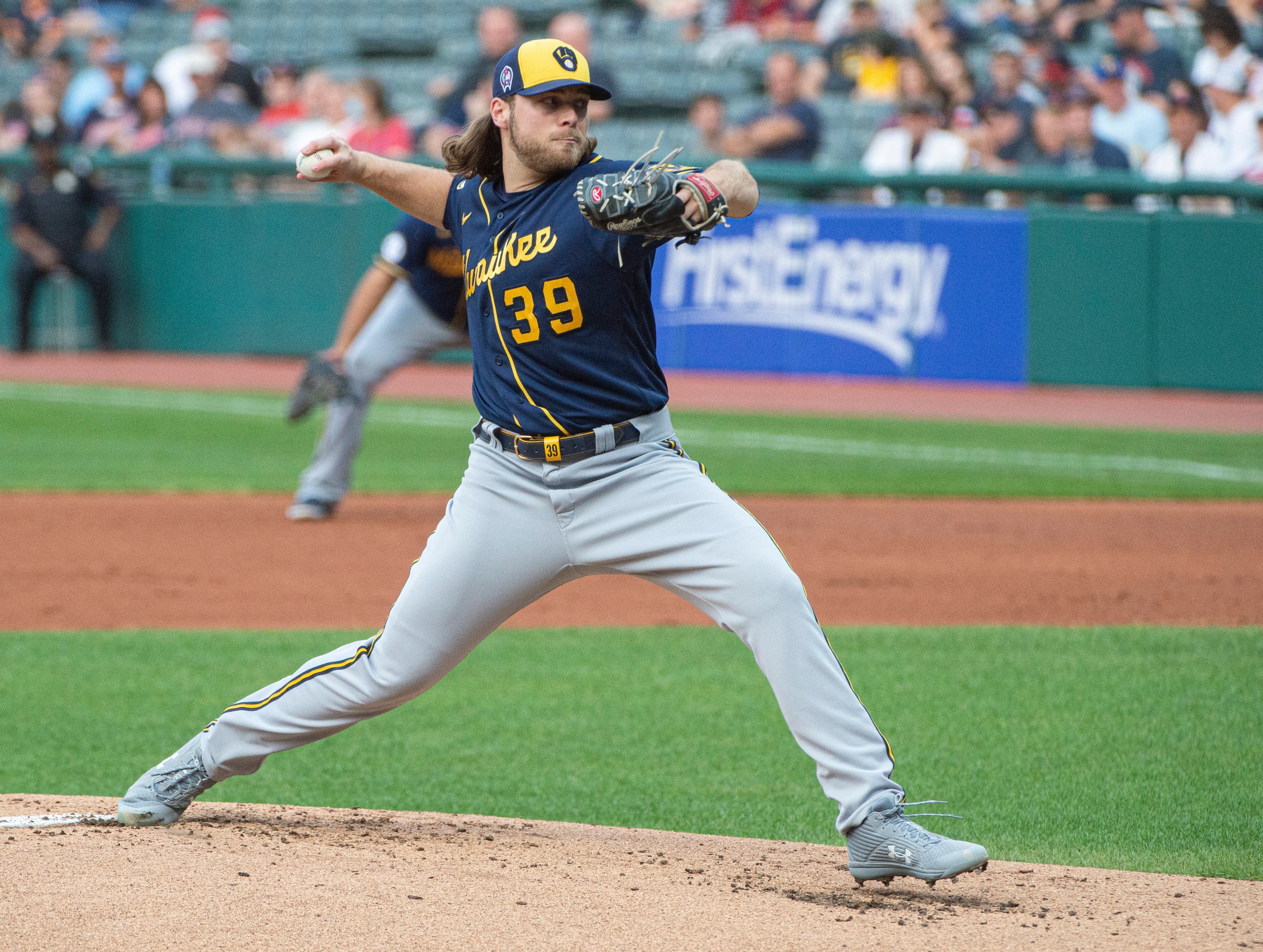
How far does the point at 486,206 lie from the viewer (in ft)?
12.4

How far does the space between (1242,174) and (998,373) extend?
8.01 feet

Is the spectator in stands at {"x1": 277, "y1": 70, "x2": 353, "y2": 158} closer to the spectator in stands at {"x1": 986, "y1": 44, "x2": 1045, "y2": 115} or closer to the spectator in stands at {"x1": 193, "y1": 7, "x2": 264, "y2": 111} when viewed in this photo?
the spectator in stands at {"x1": 193, "y1": 7, "x2": 264, "y2": 111}

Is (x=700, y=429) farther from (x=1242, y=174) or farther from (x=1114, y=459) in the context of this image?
(x=1242, y=174)

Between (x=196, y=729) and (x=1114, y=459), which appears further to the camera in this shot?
(x=1114, y=459)

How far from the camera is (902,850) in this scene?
337cm

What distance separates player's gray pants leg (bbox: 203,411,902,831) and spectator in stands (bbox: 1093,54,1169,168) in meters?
10.9

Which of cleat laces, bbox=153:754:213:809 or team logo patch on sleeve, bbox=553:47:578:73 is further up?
team logo patch on sleeve, bbox=553:47:578:73

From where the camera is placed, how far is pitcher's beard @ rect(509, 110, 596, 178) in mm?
3641

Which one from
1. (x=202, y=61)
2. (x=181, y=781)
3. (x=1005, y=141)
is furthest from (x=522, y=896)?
(x=202, y=61)

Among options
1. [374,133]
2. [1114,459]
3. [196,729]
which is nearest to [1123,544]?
[1114,459]

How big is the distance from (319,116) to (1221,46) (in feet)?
29.4

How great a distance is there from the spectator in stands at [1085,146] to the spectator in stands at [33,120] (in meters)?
9.66

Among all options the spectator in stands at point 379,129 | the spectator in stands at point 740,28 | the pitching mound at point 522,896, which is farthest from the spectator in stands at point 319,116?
Answer: the pitching mound at point 522,896

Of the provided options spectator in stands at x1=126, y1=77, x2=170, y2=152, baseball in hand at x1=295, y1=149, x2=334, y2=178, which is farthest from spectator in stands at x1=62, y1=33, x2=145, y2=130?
baseball in hand at x1=295, y1=149, x2=334, y2=178
